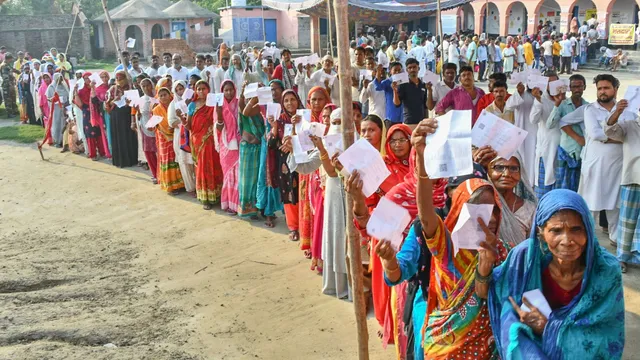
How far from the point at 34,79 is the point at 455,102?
1335 cm

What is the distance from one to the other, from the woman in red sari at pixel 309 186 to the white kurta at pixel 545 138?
8.19 ft

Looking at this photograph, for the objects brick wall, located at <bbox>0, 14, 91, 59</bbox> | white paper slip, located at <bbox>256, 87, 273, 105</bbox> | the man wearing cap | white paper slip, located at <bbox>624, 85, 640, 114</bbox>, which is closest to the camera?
white paper slip, located at <bbox>624, 85, 640, 114</bbox>

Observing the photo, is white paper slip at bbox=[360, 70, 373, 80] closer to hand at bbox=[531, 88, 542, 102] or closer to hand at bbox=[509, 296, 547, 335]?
hand at bbox=[531, 88, 542, 102]

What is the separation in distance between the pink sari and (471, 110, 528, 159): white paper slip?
31.2ft

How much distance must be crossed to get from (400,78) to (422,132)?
5957 mm

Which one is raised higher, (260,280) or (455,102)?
(455,102)

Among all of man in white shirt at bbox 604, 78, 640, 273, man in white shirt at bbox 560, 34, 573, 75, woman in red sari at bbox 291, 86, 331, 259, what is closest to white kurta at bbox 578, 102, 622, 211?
man in white shirt at bbox 604, 78, 640, 273

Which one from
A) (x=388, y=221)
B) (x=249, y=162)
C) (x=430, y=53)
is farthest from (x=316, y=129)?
(x=430, y=53)

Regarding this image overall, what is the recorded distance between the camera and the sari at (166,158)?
9023 millimetres

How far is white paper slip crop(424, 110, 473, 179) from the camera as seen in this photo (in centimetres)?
252

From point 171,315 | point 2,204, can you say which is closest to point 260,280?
point 171,315

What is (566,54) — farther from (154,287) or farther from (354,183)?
(354,183)

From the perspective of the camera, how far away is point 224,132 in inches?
306

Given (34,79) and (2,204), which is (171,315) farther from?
(34,79)
